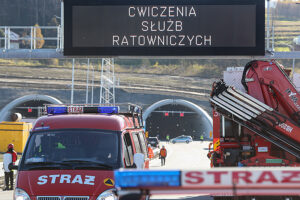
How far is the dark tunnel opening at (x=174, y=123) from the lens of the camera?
259 ft

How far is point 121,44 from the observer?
692 inches

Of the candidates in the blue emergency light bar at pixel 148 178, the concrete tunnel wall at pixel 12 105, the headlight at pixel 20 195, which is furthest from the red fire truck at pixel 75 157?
the concrete tunnel wall at pixel 12 105

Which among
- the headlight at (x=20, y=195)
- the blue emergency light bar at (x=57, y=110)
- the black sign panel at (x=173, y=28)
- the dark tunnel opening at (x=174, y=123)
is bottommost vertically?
the dark tunnel opening at (x=174, y=123)

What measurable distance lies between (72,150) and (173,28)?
8797 millimetres

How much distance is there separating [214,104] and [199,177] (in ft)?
38.0

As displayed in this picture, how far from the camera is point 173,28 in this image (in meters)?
17.5

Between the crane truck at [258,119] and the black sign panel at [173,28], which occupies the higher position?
the black sign panel at [173,28]

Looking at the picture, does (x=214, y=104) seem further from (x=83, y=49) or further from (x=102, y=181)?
(x=102, y=181)

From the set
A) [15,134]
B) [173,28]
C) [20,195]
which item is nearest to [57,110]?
[20,195]

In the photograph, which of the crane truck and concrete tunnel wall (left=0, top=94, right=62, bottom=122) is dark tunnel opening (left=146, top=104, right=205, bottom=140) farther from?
the crane truck

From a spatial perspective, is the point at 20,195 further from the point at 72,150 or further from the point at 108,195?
the point at 108,195

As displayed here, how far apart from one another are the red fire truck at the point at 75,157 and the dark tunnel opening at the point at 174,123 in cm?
6822

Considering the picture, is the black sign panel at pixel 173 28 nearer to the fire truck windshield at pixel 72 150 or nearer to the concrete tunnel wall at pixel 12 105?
the fire truck windshield at pixel 72 150

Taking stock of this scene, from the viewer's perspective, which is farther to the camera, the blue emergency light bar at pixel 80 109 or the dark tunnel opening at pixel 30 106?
the dark tunnel opening at pixel 30 106
